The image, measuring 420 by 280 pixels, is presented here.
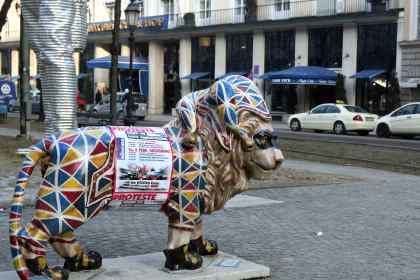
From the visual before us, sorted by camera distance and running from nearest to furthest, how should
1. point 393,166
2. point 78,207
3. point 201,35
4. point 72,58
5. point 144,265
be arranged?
point 78,207 < point 144,265 < point 72,58 < point 393,166 < point 201,35

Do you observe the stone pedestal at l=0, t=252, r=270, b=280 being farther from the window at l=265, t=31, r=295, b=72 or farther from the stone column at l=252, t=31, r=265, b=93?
the stone column at l=252, t=31, r=265, b=93

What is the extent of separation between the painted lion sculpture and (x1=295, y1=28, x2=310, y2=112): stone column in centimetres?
3231

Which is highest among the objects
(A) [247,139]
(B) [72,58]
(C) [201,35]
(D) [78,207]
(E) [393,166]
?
(C) [201,35]

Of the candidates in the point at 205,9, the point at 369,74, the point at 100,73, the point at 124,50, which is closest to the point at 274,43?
the point at 205,9

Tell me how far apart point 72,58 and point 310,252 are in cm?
584

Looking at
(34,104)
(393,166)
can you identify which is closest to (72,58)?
(393,166)

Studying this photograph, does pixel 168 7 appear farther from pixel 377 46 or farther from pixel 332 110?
pixel 332 110

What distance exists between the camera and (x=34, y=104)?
39875mm

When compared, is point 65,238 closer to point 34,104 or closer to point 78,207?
point 78,207

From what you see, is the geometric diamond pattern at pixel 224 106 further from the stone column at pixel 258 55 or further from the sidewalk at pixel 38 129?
the stone column at pixel 258 55

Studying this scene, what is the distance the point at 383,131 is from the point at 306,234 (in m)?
19.7

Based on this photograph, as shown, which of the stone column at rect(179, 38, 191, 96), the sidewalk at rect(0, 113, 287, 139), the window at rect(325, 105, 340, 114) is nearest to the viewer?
the sidewalk at rect(0, 113, 287, 139)

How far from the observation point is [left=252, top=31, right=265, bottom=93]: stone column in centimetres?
3931

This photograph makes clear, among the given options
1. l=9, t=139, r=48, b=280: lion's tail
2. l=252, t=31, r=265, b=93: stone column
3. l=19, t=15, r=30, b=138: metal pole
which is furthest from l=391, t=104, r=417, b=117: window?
l=9, t=139, r=48, b=280: lion's tail
